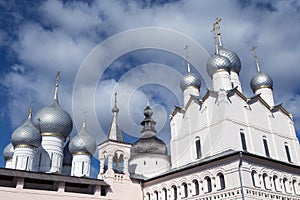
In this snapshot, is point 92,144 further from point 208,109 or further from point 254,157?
point 254,157

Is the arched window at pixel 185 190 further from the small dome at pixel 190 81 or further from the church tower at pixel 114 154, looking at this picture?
the small dome at pixel 190 81

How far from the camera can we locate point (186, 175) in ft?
56.5

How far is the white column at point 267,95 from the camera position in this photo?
22.1 m

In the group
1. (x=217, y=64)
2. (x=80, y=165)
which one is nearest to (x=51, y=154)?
(x=80, y=165)

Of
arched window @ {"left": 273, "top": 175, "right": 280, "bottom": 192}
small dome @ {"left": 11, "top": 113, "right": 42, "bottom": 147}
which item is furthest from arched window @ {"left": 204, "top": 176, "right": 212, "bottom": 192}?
small dome @ {"left": 11, "top": 113, "right": 42, "bottom": 147}

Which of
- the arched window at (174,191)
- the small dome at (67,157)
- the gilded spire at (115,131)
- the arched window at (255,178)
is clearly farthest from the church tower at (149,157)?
the arched window at (255,178)

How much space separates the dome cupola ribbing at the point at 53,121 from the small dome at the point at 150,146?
554 cm

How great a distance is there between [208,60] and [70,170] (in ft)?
46.0

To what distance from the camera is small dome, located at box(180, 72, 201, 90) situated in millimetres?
23328

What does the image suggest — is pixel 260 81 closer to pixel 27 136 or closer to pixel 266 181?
pixel 266 181

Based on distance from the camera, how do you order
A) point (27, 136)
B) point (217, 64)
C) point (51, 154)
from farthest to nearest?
point (51, 154) → point (27, 136) → point (217, 64)

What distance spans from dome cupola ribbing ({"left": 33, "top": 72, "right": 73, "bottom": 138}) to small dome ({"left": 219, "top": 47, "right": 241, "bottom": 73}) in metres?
13.0

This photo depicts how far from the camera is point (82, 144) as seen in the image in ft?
80.2

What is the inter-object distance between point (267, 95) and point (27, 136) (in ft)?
56.3
